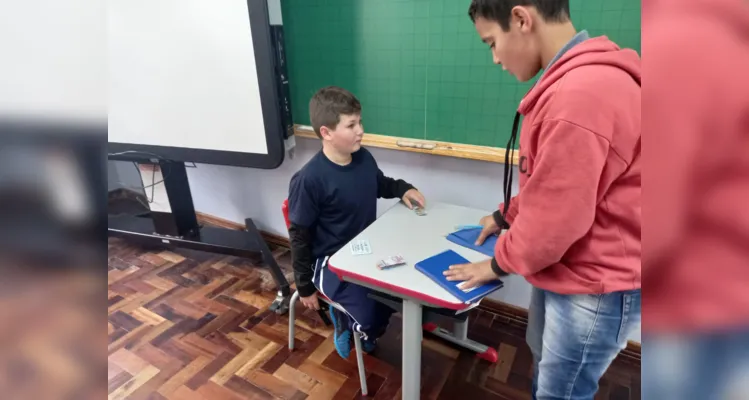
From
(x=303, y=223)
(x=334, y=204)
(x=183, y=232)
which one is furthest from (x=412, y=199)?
(x=183, y=232)

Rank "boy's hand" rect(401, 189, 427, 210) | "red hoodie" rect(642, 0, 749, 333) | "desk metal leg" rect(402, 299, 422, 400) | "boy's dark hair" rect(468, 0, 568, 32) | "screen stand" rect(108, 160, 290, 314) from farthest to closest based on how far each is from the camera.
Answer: "screen stand" rect(108, 160, 290, 314) < "boy's hand" rect(401, 189, 427, 210) < "desk metal leg" rect(402, 299, 422, 400) < "boy's dark hair" rect(468, 0, 568, 32) < "red hoodie" rect(642, 0, 749, 333)

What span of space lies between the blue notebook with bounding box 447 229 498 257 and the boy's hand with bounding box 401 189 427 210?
0.24 m

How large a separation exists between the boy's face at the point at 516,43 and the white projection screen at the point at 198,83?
1.05 m

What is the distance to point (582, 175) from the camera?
68 cm

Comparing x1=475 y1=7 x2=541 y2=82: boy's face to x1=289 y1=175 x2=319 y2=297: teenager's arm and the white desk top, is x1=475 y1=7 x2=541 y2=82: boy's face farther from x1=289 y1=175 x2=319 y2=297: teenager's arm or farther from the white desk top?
x1=289 y1=175 x2=319 y2=297: teenager's arm

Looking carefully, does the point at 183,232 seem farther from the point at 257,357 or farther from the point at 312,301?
the point at 312,301

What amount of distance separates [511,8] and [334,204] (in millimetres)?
854

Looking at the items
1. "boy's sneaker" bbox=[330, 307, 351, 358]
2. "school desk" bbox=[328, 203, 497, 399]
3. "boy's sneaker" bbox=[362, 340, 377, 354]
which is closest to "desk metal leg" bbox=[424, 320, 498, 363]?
"boy's sneaker" bbox=[362, 340, 377, 354]

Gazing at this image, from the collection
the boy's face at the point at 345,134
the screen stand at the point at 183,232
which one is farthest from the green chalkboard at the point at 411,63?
the screen stand at the point at 183,232

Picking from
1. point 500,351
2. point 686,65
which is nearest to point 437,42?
point 500,351

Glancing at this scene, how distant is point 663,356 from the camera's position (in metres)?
0.15

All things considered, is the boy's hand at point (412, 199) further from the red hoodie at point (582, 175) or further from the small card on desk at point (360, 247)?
the red hoodie at point (582, 175)

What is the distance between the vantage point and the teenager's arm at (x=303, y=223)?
53.8 inches

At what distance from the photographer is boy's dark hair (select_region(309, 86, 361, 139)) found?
1.40 meters
